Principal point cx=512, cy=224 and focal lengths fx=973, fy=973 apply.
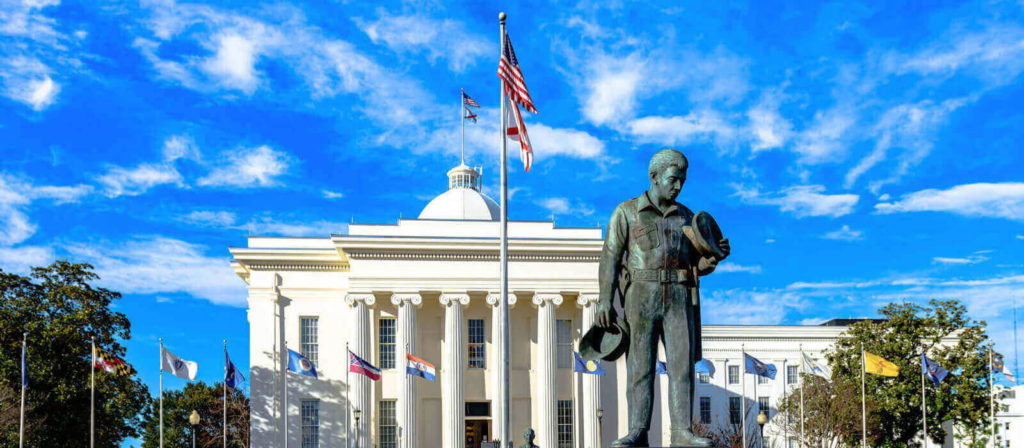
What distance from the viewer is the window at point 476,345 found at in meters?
44.8

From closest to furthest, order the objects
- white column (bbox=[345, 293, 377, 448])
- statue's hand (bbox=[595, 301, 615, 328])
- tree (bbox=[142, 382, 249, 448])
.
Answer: statue's hand (bbox=[595, 301, 615, 328])
white column (bbox=[345, 293, 377, 448])
tree (bbox=[142, 382, 249, 448])

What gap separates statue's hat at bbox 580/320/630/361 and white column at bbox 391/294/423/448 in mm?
32620

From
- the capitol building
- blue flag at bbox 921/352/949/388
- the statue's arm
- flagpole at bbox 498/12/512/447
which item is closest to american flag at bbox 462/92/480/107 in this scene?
the capitol building

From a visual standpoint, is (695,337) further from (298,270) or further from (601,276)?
(298,270)

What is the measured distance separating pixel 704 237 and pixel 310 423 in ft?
128

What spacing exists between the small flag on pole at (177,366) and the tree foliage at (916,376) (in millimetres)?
28734

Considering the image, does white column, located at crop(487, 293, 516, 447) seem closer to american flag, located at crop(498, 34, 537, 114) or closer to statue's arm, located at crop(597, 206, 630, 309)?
american flag, located at crop(498, 34, 537, 114)

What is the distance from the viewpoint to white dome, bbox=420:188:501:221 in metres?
50.7

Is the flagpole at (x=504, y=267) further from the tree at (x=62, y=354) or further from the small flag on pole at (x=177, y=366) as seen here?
the tree at (x=62, y=354)

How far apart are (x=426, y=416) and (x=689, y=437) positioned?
120 ft

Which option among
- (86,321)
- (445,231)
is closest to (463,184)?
(445,231)

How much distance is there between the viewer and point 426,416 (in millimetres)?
Result: 44375

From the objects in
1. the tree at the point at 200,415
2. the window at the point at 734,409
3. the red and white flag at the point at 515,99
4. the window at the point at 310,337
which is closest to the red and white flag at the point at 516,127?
the red and white flag at the point at 515,99

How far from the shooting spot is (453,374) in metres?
42.7
